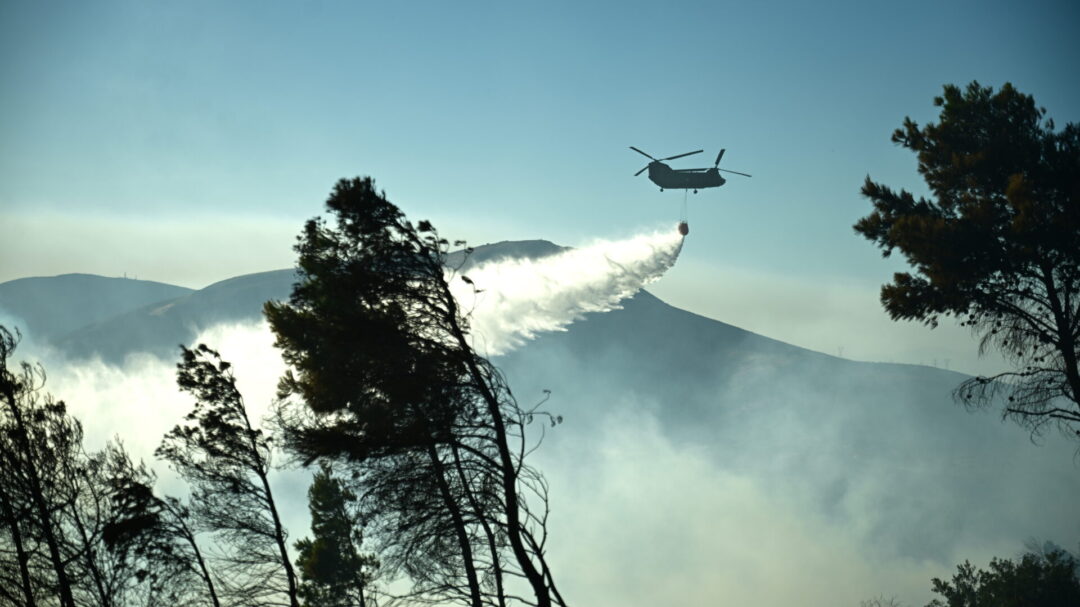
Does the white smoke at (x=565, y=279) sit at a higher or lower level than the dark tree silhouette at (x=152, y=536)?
higher

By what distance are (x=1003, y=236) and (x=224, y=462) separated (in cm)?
1632

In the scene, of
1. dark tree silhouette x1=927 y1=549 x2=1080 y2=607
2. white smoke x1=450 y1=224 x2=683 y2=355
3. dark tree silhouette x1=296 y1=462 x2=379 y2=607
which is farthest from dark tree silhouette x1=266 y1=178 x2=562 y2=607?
white smoke x1=450 y1=224 x2=683 y2=355

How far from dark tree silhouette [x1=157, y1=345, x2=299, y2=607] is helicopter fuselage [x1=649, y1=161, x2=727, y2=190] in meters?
49.8

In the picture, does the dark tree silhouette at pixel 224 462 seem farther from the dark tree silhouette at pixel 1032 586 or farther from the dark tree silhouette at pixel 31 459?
the dark tree silhouette at pixel 1032 586

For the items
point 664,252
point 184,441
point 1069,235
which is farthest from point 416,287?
point 664,252

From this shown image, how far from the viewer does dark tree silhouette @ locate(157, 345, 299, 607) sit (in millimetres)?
17438

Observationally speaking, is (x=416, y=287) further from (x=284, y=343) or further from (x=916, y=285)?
(x=916, y=285)

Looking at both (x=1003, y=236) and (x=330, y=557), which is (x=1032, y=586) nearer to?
(x=1003, y=236)

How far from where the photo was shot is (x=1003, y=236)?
16078mm

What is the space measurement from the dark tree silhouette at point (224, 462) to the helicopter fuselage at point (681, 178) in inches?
1960

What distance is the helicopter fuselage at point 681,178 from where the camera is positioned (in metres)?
62.9

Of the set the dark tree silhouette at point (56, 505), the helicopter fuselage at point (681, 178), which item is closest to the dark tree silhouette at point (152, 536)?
the dark tree silhouette at point (56, 505)

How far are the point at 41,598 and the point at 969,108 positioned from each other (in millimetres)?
21041

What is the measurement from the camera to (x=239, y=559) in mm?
17859
